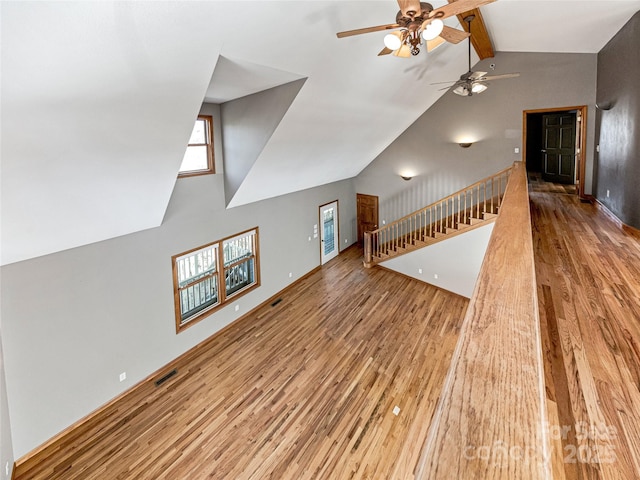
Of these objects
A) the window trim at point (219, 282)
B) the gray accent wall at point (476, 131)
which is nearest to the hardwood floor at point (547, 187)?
the gray accent wall at point (476, 131)

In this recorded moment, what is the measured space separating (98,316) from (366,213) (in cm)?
789

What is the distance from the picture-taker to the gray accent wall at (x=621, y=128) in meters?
4.25

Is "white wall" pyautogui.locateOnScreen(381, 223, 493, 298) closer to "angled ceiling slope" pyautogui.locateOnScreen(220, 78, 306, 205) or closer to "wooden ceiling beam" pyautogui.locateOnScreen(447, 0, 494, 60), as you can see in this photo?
"wooden ceiling beam" pyautogui.locateOnScreen(447, 0, 494, 60)

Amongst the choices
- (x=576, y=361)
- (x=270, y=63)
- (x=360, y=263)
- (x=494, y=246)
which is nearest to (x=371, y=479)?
(x=576, y=361)

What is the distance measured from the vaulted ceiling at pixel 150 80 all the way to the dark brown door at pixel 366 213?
4.65 m

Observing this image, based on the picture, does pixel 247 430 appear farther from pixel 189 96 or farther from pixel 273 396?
pixel 189 96

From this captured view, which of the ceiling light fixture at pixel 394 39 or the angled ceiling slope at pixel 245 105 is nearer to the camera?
the ceiling light fixture at pixel 394 39

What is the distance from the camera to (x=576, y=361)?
158 cm

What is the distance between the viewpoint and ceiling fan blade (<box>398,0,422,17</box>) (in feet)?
8.69

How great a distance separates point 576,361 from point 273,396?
4.15 meters

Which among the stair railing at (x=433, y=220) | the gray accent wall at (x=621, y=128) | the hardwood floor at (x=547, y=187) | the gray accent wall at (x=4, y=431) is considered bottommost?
the gray accent wall at (x=4, y=431)

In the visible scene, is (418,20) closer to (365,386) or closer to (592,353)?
(592,353)

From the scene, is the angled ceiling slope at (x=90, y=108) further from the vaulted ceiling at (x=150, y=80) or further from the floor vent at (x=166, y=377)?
the floor vent at (x=166, y=377)

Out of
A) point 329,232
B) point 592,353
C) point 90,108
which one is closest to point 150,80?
point 90,108
